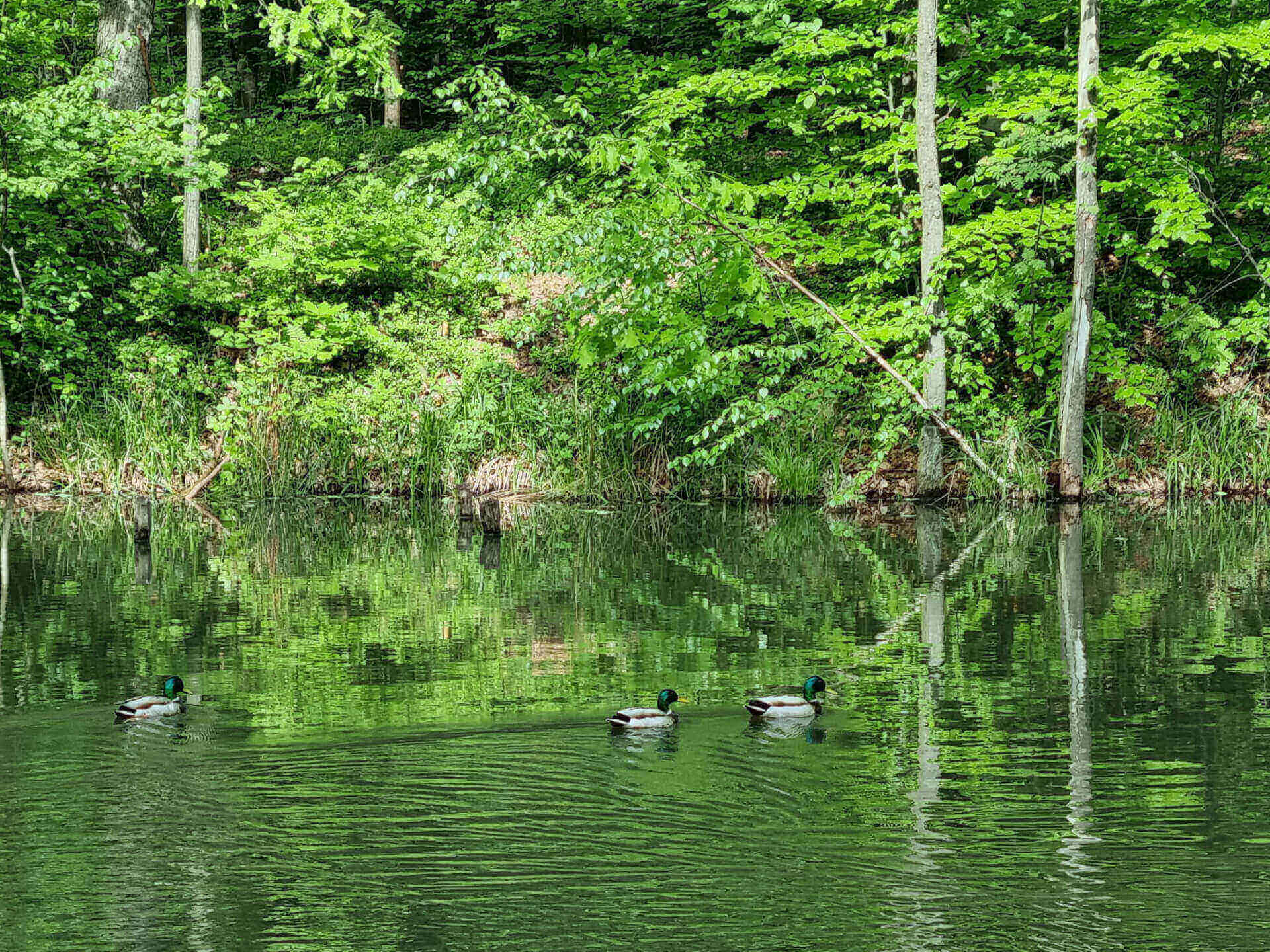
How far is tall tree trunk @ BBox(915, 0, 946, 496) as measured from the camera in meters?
17.1

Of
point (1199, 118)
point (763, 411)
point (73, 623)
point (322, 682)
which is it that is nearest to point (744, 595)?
point (322, 682)

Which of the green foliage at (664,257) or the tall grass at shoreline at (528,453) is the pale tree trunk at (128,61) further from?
the tall grass at shoreline at (528,453)

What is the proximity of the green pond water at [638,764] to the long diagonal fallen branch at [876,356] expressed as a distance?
17.4ft

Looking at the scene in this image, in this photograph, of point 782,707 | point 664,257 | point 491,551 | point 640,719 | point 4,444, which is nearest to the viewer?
point 640,719

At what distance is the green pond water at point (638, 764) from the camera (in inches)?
167

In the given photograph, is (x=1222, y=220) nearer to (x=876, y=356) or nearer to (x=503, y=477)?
(x=876, y=356)

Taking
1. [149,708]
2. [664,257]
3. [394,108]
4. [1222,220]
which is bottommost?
[149,708]

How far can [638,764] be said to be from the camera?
5914 mm

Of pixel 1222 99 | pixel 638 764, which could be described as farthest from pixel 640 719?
pixel 1222 99

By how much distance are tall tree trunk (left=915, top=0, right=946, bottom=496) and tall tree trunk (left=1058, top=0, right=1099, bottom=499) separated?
1.58 meters

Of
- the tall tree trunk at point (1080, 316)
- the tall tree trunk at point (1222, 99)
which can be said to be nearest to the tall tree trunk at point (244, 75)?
the tall tree trunk at point (1080, 316)

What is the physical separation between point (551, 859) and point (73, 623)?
20.3 ft

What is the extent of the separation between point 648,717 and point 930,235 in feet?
41.7

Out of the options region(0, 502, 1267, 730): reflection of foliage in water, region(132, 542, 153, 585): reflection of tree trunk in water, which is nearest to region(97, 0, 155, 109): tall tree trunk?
region(0, 502, 1267, 730): reflection of foliage in water
